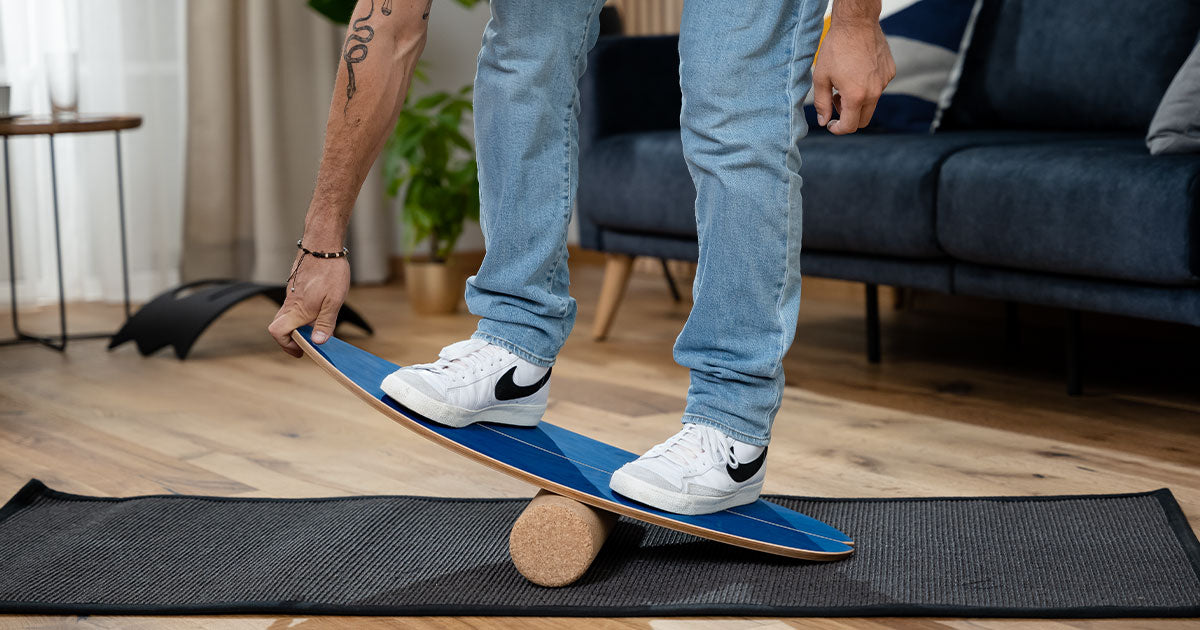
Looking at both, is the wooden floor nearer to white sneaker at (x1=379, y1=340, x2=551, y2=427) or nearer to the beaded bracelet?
white sneaker at (x1=379, y1=340, x2=551, y2=427)

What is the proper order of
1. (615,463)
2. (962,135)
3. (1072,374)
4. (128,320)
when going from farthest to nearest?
(128,320), (962,135), (1072,374), (615,463)

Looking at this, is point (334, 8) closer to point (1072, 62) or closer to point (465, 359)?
point (1072, 62)

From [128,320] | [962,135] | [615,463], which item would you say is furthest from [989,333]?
[128,320]

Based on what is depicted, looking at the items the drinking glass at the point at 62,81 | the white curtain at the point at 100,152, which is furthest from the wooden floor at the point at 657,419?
the white curtain at the point at 100,152

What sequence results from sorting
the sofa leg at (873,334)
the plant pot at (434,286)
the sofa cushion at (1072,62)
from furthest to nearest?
the plant pot at (434,286), the sofa leg at (873,334), the sofa cushion at (1072,62)

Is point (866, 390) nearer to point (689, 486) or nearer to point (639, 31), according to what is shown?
point (689, 486)

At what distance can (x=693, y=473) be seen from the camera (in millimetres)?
1158

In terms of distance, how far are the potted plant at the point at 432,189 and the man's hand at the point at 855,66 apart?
2.00 m

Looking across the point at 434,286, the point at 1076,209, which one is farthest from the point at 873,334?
the point at 434,286

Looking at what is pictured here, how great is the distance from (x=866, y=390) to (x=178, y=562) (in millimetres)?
1264

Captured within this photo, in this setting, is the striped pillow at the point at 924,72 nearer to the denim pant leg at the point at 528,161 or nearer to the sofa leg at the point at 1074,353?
the sofa leg at the point at 1074,353

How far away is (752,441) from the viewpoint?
3.90ft

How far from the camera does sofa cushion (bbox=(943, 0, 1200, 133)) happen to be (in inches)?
88.4

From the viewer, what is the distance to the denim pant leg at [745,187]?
1.13 meters
